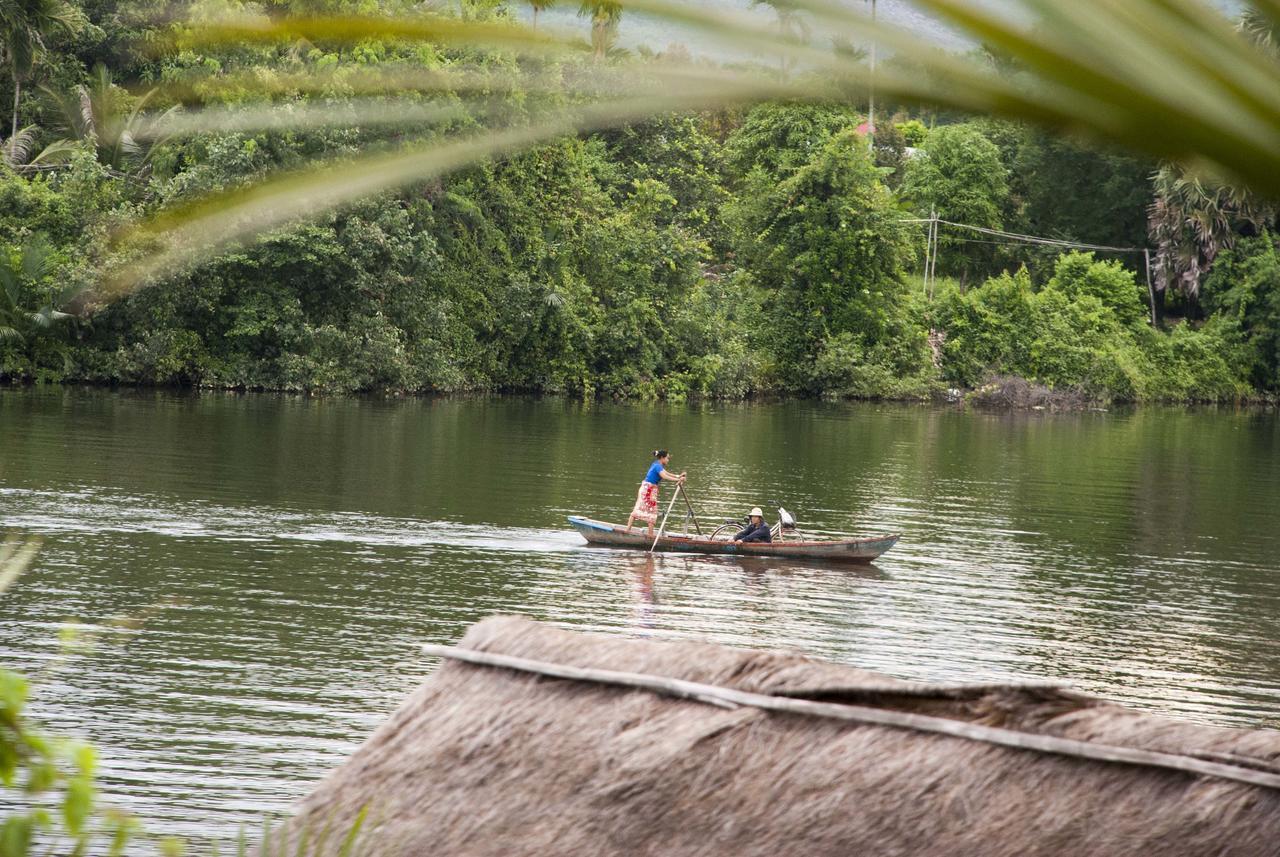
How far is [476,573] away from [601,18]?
21.6 m

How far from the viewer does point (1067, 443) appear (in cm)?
5247

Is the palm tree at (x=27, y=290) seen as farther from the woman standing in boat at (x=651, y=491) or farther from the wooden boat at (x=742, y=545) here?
the wooden boat at (x=742, y=545)

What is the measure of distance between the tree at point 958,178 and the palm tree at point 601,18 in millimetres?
74812

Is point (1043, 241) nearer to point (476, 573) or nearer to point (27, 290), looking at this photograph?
point (27, 290)

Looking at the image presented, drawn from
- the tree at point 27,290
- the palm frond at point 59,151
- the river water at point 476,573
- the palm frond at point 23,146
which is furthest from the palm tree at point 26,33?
the river water at point 476,573

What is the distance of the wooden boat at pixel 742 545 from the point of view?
2458cm

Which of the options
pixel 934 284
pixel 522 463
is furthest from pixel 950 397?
pixel 522 463

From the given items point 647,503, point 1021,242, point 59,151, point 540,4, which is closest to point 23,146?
point 59,151

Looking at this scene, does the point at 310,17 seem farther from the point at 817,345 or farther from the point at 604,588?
the point at 817,345

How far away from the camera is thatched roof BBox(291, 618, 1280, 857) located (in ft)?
10.1

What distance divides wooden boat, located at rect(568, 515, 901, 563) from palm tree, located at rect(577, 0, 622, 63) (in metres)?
23.4

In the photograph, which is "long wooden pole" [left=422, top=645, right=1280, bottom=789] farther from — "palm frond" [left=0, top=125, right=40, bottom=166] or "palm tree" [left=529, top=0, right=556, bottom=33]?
"palm frond" [left=0, top=125, right=40, bottom=166]

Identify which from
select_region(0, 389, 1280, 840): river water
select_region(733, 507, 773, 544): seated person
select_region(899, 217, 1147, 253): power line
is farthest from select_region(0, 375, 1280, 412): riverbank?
select_region(733, 507, 773, 544): seated person

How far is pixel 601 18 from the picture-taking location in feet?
3.66
